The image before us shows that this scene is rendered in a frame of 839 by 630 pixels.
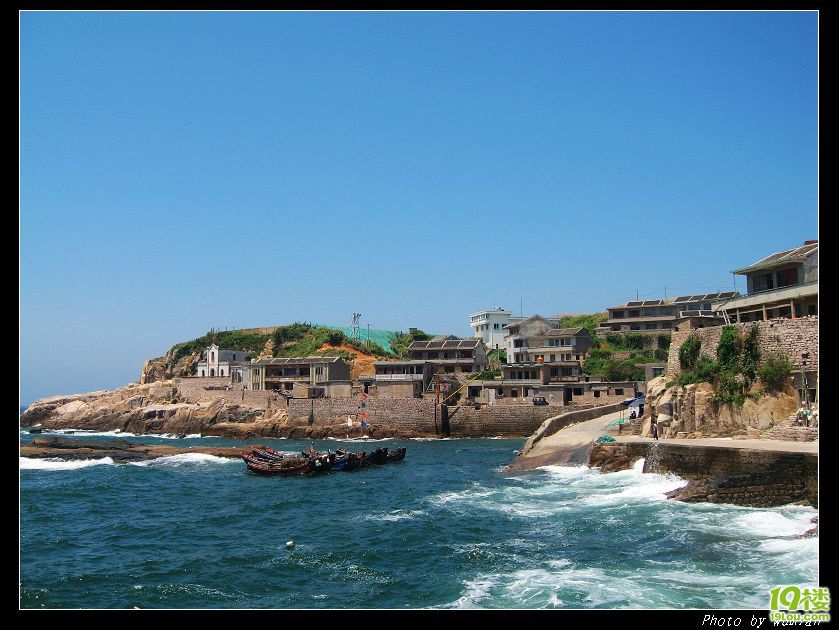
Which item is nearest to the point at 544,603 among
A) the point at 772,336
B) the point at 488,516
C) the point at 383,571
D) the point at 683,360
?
the point at 383,571

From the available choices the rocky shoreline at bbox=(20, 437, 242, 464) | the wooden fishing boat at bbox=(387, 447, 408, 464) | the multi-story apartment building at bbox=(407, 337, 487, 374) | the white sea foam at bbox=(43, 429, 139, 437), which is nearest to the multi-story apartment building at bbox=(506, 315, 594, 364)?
the multi-story apartment building at bbox=(407, 337, 487, 374)

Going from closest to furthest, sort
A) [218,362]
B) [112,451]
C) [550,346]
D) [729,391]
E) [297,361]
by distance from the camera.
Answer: [729,391] → [112,451] → [550,346] → [297,361] → [218,362]

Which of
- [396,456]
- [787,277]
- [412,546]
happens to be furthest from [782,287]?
[396,456]

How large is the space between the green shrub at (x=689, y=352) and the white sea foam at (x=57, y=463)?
33.7m

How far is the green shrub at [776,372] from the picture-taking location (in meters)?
29.5

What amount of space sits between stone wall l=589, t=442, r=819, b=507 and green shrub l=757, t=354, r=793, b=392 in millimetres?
4725

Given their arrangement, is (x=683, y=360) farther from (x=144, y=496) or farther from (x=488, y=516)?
(x=144, y=496)

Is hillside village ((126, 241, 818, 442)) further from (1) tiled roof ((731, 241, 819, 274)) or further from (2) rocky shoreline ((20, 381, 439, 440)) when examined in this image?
(1) tiled roof ((731, 241, 819, 274))

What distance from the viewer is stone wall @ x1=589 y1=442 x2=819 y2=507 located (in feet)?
76.8

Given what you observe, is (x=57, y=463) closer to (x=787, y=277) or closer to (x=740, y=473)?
(x=740, y=473)

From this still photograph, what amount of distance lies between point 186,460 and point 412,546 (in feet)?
91.3

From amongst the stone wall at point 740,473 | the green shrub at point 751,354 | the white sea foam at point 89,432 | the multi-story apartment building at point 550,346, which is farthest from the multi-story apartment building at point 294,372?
the stone wall at point 740,473

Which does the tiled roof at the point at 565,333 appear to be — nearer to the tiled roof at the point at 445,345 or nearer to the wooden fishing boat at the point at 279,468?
the tiled roof at the point at 445,345

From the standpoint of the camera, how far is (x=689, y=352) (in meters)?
35.8
